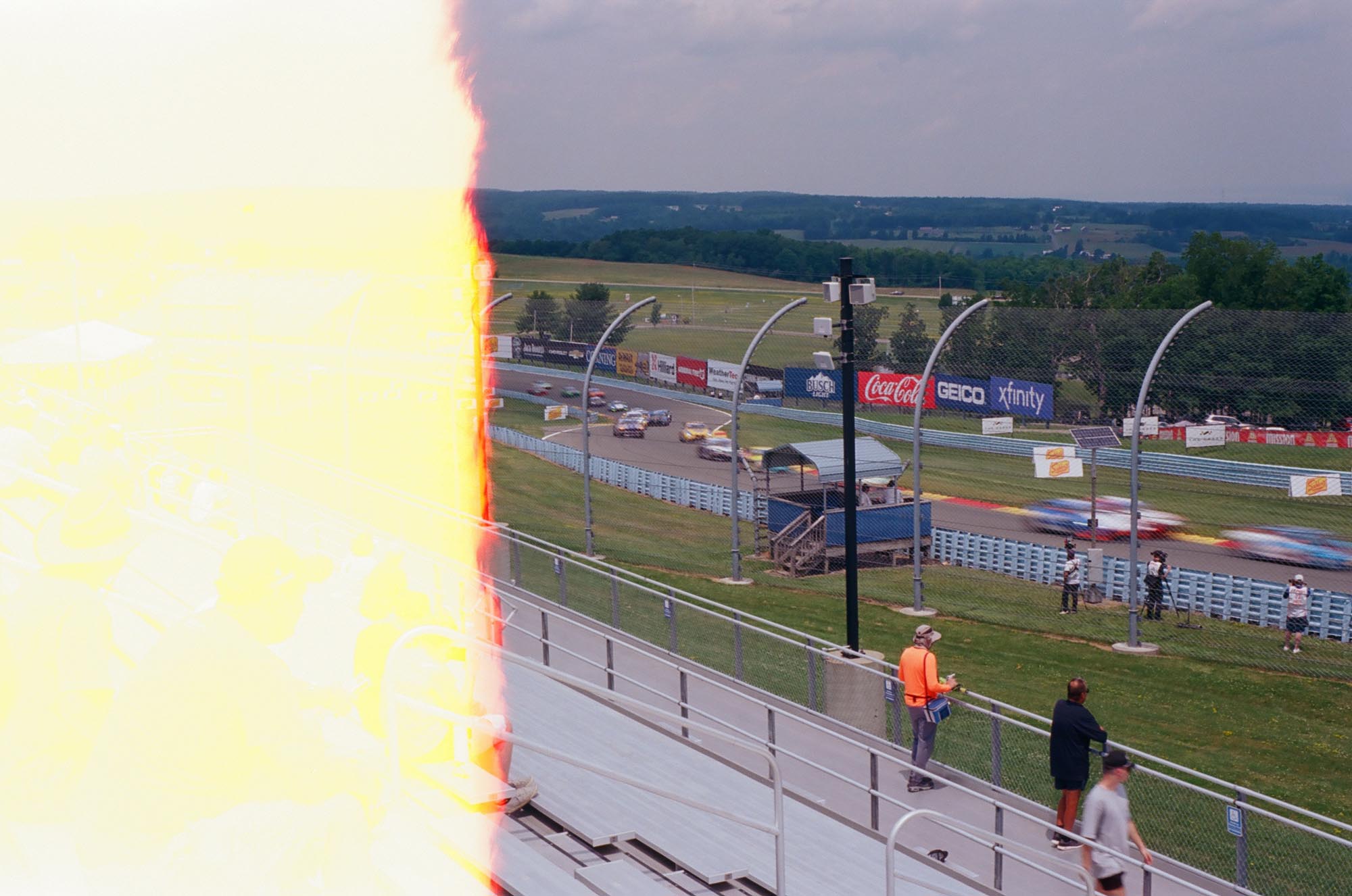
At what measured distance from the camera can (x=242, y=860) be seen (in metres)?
2.37

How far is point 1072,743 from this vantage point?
26.2 ft

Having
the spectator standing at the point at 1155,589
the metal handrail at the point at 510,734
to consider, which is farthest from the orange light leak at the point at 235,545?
the spectator standing at the point at 1155,589

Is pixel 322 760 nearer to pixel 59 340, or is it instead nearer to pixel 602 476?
pixel 59 340

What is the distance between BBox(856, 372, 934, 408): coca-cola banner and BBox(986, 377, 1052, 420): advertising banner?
1.12m

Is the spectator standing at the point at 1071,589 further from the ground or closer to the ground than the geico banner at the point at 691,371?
closer to the ground

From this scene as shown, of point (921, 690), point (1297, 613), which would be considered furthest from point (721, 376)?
point (921, 690)

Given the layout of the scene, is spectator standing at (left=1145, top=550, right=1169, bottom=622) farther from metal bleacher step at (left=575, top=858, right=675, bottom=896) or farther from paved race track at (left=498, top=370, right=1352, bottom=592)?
metal bleacher step at (left=575, top=858, right=675, bottom=896)

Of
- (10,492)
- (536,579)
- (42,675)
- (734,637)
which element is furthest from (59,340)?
(536,579)

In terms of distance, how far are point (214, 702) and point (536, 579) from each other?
1107 centimetres

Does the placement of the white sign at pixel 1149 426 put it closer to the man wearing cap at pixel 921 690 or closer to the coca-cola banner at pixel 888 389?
Answer: the coca-cola banner at pixel 888 389

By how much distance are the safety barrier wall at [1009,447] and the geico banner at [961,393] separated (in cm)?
57

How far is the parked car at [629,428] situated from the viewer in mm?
24781

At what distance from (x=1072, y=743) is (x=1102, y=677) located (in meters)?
5.86

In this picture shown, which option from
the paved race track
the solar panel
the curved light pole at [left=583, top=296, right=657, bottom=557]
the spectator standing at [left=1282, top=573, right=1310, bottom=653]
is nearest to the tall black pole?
the solar panel
